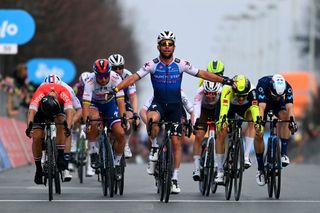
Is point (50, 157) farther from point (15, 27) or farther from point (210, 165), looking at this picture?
point (15, 27)

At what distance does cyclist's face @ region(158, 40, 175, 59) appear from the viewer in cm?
1914

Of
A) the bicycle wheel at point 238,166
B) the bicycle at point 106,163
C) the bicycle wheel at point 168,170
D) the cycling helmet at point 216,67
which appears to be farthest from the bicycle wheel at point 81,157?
the bicycle wheel at point 168,170

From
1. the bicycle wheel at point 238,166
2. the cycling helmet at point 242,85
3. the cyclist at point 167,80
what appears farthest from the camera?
the cycling helmet at point 242,85

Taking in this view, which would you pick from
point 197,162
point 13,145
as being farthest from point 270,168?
point 13,145

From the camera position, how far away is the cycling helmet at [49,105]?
1889 cm

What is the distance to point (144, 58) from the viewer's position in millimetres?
126438

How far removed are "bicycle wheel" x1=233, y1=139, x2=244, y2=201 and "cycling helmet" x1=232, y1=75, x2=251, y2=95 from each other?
896 millimetres

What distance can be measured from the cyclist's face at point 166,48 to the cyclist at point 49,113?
1.40m

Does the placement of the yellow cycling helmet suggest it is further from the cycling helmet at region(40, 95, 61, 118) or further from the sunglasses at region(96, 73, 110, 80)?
the cycling helmet at region(40, 95, 61, 118)

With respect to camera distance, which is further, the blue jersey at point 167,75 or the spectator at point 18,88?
the spectator at point 18,88

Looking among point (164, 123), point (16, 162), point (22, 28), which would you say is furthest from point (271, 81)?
point (22, 28)

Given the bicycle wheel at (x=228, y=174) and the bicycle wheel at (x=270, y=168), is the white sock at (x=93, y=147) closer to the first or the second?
the bicycle wheel at (x=228, y=174)

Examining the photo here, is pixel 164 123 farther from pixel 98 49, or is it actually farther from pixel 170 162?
pixel 98 49

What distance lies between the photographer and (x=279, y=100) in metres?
20.4
